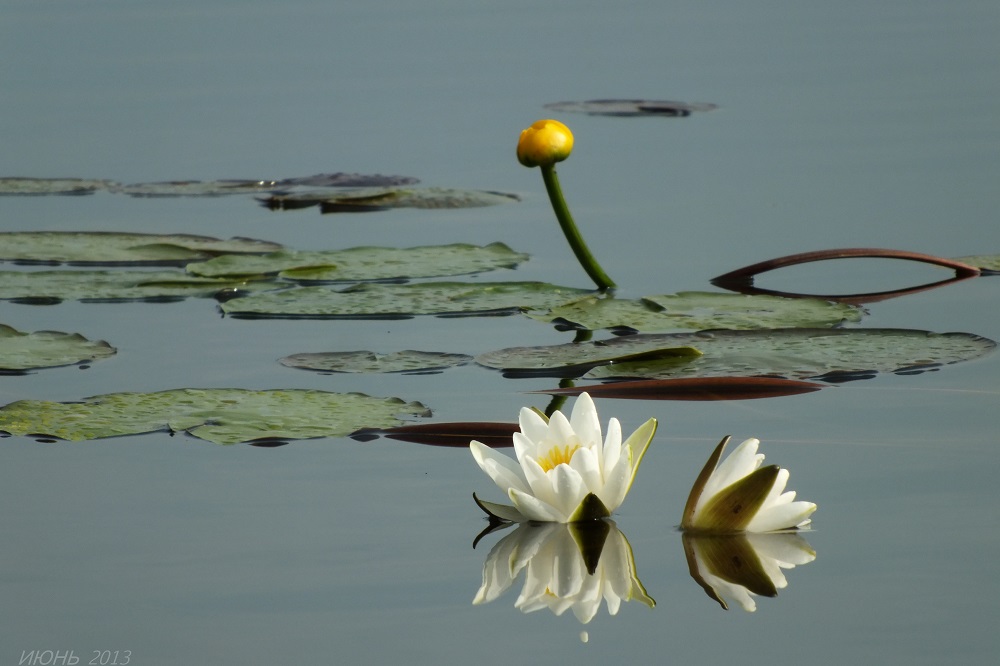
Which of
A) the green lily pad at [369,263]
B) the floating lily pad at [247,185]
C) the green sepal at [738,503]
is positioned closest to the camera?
the green sepal at [738,503]

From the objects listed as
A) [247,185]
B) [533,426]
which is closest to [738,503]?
[533,426]

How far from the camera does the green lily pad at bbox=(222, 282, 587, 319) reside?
3.50 m

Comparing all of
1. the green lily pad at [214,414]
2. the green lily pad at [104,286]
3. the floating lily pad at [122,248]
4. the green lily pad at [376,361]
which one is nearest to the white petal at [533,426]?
the green lily pad at [214,414]

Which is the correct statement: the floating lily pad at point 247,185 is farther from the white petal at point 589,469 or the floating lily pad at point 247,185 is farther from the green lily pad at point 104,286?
the white petal at point 589,469

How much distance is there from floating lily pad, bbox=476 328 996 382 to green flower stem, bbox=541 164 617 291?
1.75ft

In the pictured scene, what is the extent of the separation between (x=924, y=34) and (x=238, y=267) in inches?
295

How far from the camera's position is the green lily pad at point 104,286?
3.79 meters

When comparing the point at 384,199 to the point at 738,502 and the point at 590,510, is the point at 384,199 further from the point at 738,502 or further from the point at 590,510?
the point at 738,502

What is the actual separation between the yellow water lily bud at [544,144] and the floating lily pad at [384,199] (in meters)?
1.57

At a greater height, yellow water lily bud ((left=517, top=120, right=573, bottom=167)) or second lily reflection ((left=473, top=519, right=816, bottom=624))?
yellow water lily bud ((left=517, top=120, right=573, bottom=167))

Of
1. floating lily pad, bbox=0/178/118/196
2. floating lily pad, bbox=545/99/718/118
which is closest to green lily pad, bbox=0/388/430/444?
floating lily pad, bbox=0/178/118/196

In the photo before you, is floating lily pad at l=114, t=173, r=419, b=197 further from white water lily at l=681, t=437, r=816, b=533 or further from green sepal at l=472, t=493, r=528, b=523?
white water lily at l=681, t=437, r=816, b=533

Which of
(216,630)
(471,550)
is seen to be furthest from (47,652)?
(471,550)

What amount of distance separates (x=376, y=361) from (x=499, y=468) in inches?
38.4
